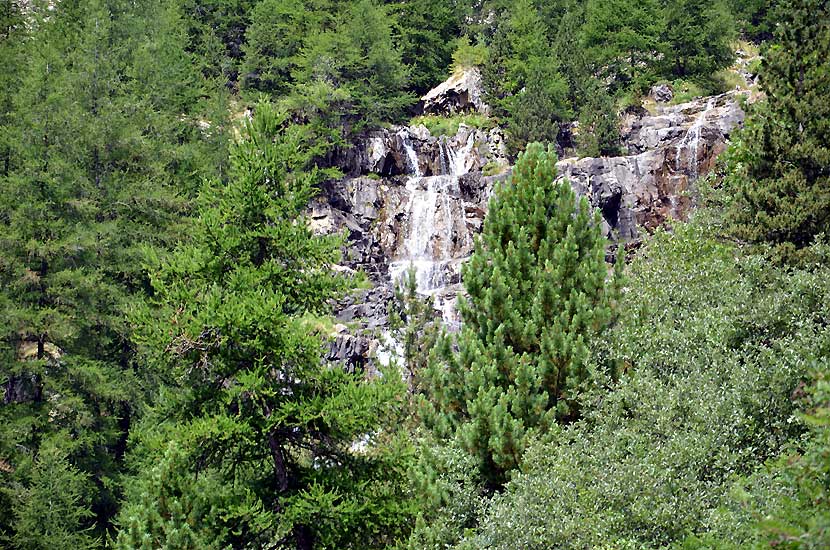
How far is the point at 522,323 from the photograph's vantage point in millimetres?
13086

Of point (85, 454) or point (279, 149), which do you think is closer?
point (279, 149)

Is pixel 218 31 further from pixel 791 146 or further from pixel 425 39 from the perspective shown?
pixel 791 146

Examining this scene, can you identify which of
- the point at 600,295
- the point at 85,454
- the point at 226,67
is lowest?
the point at 85,454

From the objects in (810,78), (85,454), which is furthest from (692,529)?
(85,454)

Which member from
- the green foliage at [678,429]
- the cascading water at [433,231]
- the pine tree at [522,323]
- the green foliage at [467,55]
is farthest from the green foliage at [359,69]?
the green foliage at [678,429]

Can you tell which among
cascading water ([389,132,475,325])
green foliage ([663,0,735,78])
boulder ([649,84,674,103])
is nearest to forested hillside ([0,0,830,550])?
cascading water ([389,132,475,325])

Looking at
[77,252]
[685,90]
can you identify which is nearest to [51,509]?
[77,252]

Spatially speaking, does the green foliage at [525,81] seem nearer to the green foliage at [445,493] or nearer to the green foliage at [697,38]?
the green foliage at [697,38]

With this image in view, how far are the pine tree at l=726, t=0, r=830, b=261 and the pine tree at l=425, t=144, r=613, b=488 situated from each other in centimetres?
414

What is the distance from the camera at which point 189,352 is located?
1061 cm

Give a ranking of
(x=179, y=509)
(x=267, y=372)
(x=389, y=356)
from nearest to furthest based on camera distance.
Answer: (x=179, y=509) → (x=267, y=372) → (x=389, y=356)

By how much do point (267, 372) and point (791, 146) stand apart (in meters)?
12.1

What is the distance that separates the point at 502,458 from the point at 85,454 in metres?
12.6

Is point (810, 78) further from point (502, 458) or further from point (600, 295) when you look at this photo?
point (502, 458)
